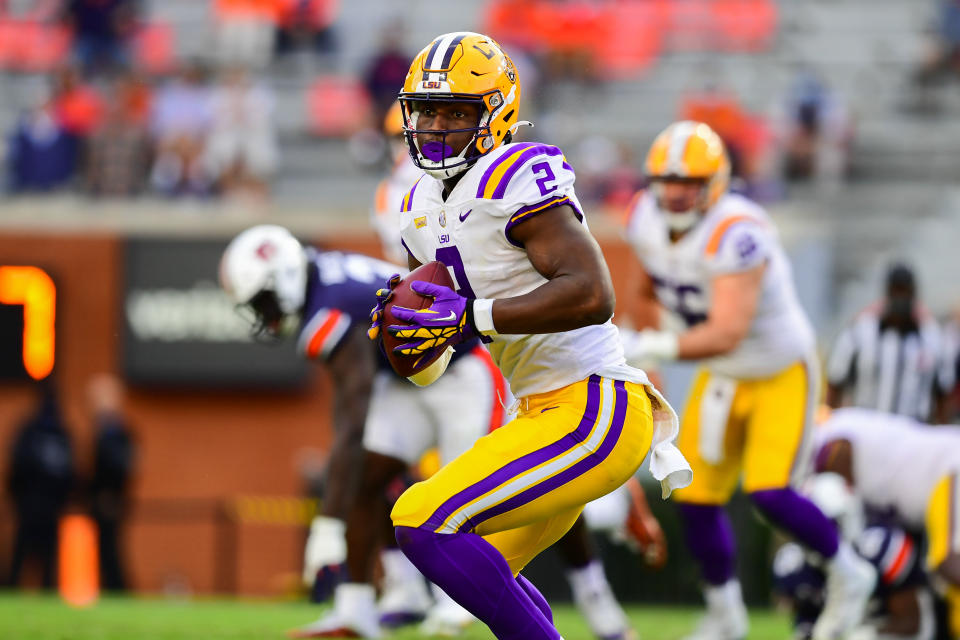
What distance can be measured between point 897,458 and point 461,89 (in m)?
3.56

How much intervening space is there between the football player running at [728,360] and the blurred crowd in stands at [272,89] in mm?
6728

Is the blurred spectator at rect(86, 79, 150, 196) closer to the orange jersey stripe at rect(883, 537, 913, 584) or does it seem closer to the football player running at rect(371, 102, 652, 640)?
the football player running at rect(371, 102, 652, 640)

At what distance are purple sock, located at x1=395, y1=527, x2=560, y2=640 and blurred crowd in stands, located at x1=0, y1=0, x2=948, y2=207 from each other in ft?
31.1

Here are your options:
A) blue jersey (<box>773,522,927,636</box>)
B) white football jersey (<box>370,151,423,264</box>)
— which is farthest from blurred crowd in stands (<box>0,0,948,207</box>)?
blue jersey (<box>773,522,927,636</box>)

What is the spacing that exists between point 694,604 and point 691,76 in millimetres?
6289

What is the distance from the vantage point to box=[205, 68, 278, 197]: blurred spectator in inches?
548

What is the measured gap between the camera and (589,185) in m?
13.8

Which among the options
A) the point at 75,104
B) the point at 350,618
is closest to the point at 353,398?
the point at 350,618

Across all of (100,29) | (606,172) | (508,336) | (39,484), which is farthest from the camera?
(100,29)

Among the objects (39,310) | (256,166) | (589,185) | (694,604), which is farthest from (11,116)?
(694,604)

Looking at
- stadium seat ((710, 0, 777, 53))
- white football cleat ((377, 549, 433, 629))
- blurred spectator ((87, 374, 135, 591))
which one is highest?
stadium seat ((710, 0, 777, 53))

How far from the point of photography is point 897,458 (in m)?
7.18

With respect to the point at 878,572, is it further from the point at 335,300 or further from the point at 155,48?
the point at 155,48

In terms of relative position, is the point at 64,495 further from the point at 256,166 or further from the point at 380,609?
the point at 380,609
